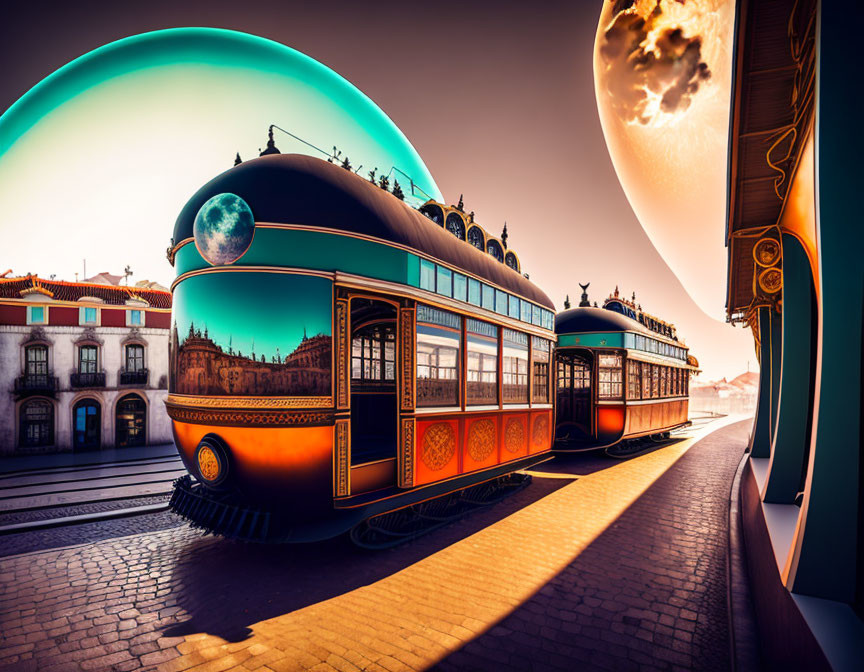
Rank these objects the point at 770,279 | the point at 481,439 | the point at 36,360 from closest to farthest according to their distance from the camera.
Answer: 1. the point at 770,279
2. the point at 481,439
3. the point at 36,360

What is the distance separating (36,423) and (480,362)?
715 inches

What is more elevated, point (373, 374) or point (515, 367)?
point (515, 367)

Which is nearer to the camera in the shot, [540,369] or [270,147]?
[270,147]

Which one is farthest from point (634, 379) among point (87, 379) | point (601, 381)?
point (87, 379)

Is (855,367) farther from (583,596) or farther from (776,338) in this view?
(776,338)

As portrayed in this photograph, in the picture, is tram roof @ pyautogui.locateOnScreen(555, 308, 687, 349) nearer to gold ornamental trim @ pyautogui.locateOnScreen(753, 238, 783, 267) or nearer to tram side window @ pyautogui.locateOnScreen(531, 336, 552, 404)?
tram side window @ pyautogui.locateOnScreen(531, 336, 552, 404)

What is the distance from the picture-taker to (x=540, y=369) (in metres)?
8.97

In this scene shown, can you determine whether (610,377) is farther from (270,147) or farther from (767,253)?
(270,147)

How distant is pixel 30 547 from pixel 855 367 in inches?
350

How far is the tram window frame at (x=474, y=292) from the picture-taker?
22.2 ft

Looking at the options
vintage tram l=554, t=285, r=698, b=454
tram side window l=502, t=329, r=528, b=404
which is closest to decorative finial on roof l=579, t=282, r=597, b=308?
vintage tram l=554, t=285, r=698, b=454

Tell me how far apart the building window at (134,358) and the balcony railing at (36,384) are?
2341 mm

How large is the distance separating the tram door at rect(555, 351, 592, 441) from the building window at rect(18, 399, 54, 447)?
18.7m

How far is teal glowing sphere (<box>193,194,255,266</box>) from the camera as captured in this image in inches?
186
